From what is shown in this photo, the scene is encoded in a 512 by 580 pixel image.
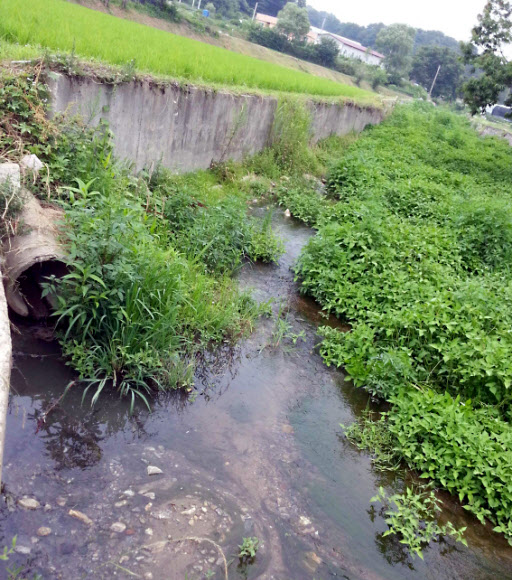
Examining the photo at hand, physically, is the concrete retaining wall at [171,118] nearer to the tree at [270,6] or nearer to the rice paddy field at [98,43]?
the rice paddy field at [98,43]

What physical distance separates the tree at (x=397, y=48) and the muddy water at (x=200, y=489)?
73.1 m

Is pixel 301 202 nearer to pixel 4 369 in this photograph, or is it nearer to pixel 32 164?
pixel 32 164

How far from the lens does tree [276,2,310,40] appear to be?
169 feet

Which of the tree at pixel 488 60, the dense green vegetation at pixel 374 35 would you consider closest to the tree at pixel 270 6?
the dense green vegetation at pixel 374 35

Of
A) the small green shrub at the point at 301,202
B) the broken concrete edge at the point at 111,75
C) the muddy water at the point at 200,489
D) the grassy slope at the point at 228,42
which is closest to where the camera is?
the muddy water at the point at 200,489

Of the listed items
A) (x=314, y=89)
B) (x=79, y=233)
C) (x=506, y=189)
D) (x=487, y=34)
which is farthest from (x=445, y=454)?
(x=487, y=34)

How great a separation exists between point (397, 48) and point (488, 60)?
59915 millimetres

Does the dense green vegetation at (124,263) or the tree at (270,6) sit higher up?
the tree at (270,6)

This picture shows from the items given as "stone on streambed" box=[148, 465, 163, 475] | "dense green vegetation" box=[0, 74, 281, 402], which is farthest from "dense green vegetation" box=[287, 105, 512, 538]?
"stone on streambed" box=[148, 465, 163, 475]

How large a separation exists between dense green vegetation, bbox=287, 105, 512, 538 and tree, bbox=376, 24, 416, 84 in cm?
6875

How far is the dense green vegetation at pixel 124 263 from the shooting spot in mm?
3680

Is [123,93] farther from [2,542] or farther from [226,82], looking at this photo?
[2,542]

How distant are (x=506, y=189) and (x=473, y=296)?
870 centimetres

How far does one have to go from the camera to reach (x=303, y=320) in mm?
5551
